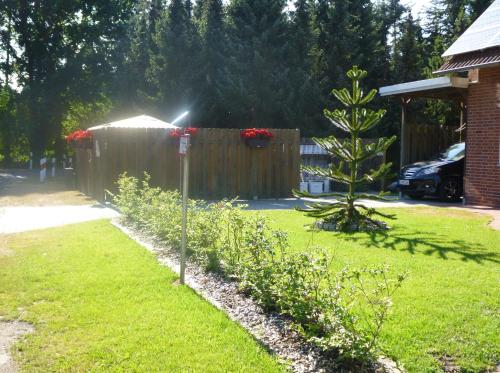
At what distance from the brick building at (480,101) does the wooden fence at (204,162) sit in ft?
16.4

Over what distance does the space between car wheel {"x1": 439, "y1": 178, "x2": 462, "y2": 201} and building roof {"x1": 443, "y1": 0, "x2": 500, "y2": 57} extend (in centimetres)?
368

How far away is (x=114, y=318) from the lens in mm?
4977

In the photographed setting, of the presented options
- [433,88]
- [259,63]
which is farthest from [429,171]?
[259,63]

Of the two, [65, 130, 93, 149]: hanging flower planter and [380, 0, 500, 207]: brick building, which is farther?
[65, 130, 93, 149]: hanging flower planter

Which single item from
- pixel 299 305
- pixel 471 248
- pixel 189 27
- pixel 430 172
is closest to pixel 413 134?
pixel 430 172

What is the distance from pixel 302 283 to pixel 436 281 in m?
2.19

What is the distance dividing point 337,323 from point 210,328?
1155mm

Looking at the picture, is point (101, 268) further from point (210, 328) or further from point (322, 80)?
point (322, 80)

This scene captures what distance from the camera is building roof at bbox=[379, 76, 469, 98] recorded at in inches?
584

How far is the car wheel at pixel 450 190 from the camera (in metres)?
15.9

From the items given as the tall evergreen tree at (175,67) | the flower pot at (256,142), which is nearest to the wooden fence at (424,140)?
the flower pot at (256,142)

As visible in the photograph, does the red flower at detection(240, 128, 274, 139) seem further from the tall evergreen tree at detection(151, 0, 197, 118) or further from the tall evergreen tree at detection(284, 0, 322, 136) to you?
the tall evergreen tree at detection(151, 0, 197, 118)

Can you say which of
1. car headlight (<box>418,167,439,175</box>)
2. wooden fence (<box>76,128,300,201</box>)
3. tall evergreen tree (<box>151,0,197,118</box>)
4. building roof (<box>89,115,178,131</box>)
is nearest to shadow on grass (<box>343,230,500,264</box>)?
car headlight (<box>418,167,439,175</box>)

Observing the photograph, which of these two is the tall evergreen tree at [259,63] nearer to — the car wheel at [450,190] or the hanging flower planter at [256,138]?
the hanging flower planter at [256,138]
